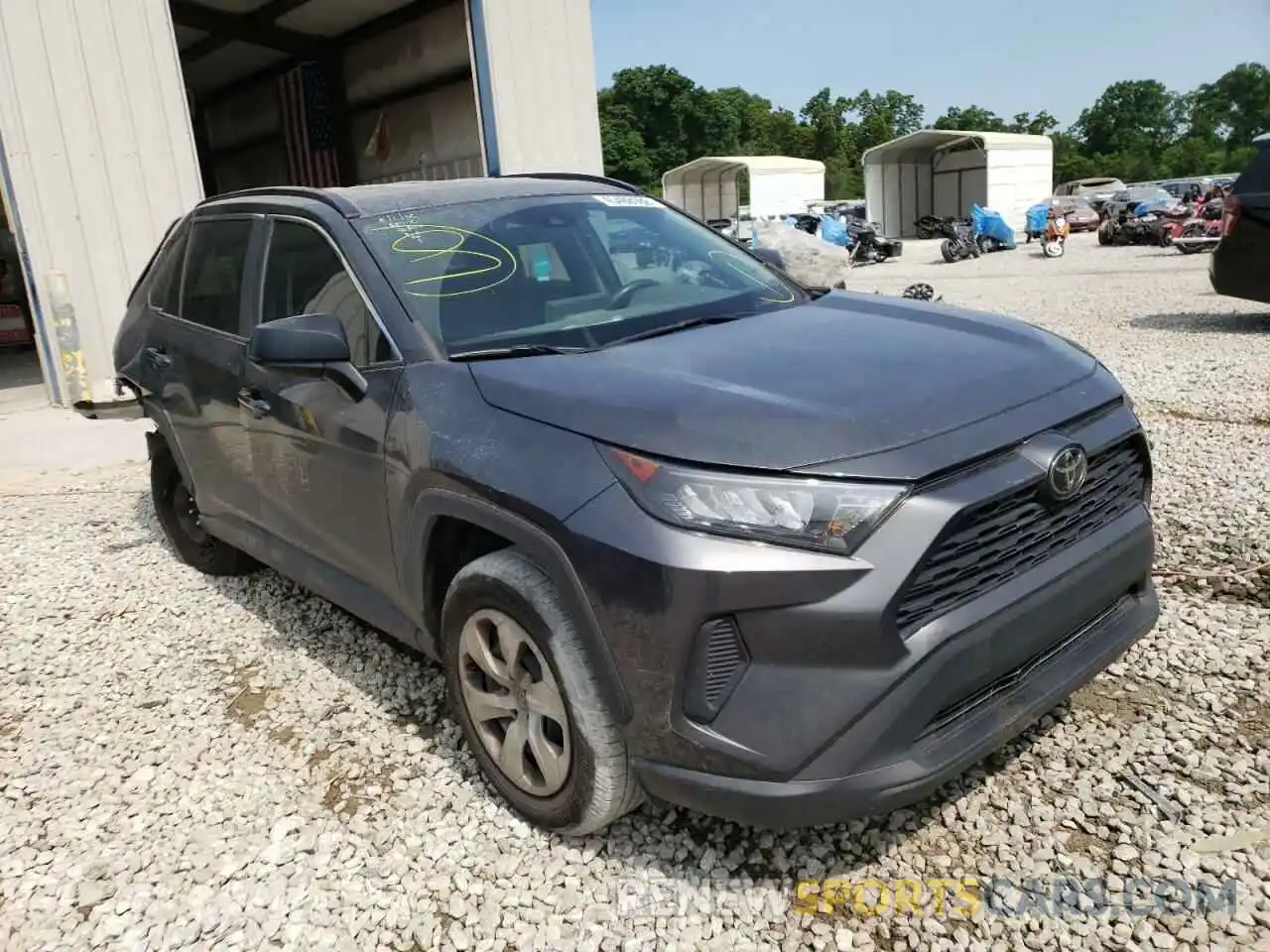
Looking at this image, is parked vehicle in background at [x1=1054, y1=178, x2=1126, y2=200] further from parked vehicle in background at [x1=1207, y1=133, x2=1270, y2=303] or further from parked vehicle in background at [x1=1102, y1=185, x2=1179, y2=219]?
parked vehicle in background at [x1=1207, y1=133, x2=1270, y2=303]

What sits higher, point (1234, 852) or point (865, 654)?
point (865, 654)

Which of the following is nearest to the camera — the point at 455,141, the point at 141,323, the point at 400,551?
the point at 400,551

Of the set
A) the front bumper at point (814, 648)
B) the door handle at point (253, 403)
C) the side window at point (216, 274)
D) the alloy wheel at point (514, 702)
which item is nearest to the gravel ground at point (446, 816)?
the alloy wheel at point (514, 702)

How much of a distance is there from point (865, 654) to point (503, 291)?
168 cm

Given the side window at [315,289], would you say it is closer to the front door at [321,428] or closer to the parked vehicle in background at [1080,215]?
the front door at [321,428]

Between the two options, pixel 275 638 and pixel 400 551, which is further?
pixel 275 638

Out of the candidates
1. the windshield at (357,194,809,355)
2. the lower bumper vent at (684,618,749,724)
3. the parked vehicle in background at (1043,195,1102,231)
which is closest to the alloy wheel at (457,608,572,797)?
the lower bumper vent at (684,618,749,724)

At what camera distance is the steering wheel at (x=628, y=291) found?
310 centimetres

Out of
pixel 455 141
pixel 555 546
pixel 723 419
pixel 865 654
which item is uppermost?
pixel 455 141

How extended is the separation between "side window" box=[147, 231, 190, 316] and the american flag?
1132cm

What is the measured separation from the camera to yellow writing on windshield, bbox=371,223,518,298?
296 centimetres

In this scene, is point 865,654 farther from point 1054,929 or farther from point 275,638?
point 275,638

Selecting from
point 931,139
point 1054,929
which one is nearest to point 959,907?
point 1054,929

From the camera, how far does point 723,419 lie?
2.13 meters
